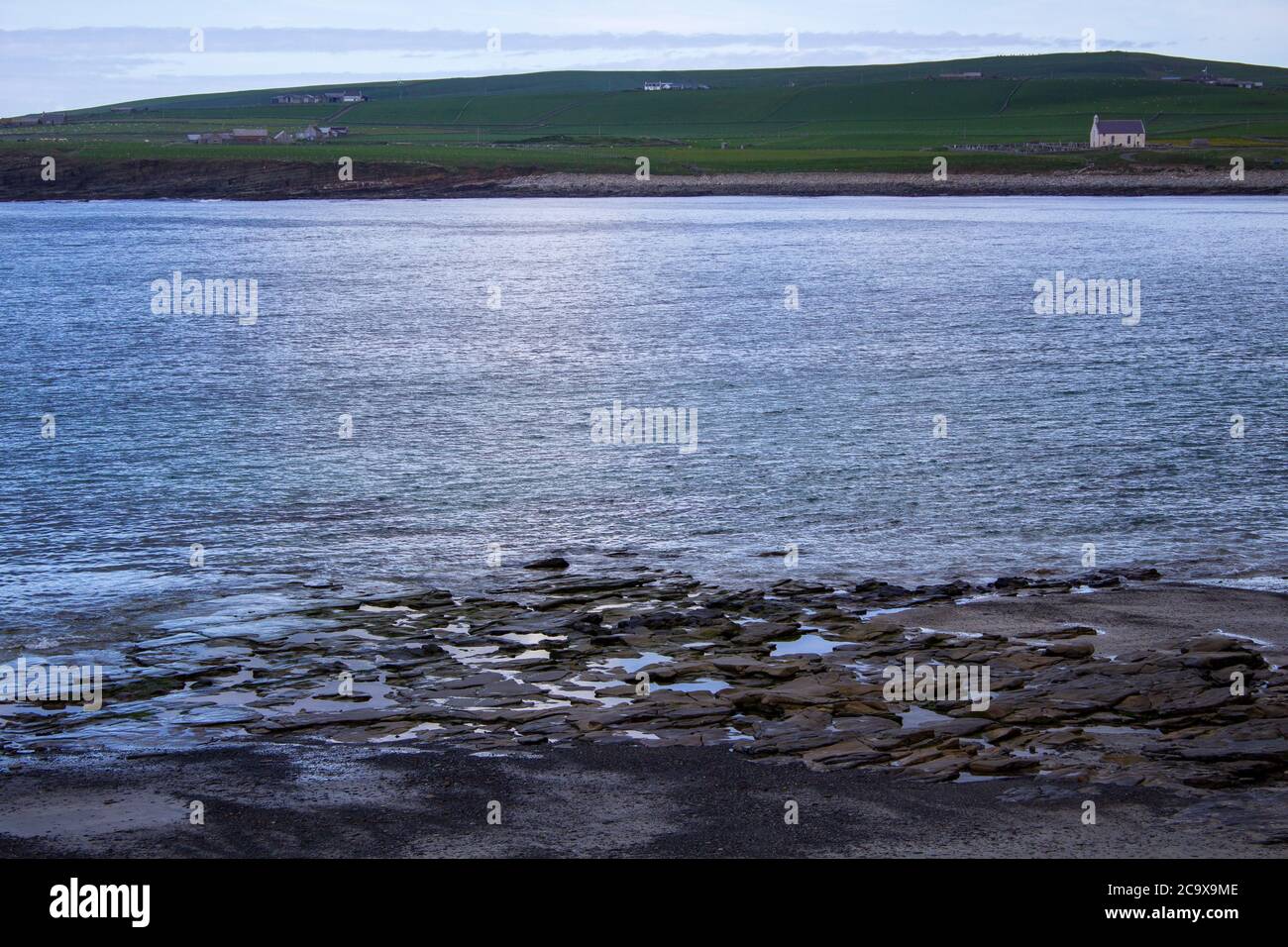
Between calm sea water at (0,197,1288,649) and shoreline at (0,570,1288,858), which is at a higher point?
calm sea water at (0,197,1288,649)

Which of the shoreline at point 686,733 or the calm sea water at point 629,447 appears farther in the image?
the calm sea water at point 629,447

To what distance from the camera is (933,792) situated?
1659 centimetres

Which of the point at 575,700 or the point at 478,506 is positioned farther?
the point at 478,506

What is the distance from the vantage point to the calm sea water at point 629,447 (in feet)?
93.8

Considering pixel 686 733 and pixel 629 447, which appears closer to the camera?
pixel 686 733

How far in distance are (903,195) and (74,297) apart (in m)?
137

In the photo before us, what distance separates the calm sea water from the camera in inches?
1126

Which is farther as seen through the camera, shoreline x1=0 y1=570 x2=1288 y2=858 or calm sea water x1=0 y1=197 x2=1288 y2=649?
A: calm sea water x1=0 y1=197 x2=1288 y2=649

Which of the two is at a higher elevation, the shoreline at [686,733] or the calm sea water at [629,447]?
the calm sea water at [629,447]

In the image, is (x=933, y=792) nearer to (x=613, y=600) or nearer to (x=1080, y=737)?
(x=1080, y=737)

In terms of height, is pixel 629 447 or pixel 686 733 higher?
pixel 629 447

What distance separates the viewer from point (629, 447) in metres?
40.2
